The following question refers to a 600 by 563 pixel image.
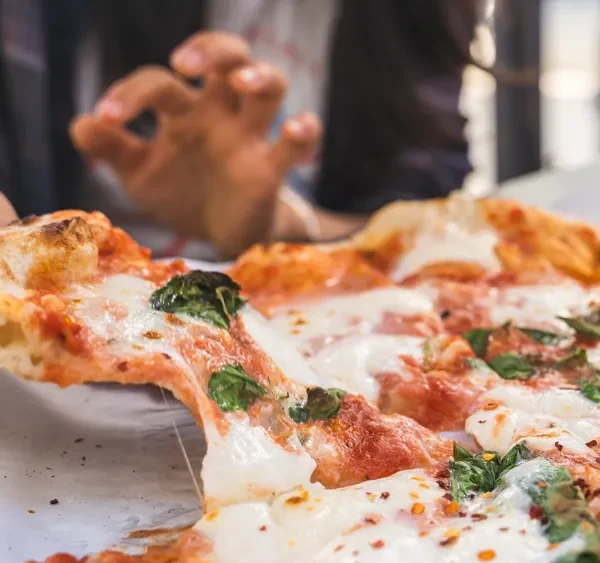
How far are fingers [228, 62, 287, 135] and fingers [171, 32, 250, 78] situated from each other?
28 mm

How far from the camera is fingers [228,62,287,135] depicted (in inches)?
56.8

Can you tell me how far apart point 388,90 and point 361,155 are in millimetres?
262

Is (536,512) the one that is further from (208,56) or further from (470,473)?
Result: (208,56)

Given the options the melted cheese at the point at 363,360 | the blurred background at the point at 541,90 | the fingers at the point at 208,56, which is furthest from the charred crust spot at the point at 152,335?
the blurred background at the point at 541,90

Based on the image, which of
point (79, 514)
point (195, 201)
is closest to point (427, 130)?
point (195, 201)

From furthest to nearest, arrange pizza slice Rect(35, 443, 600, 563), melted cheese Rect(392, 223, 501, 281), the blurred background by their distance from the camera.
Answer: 1. the blurred background
2. melted cheese Rect(392, 223, 501, 281)
3. pizza slice Rect(35, 443, 600, 563)

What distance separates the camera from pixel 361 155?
2658 millimetres

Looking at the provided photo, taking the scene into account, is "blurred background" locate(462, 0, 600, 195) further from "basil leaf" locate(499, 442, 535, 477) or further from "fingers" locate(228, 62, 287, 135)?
"basil leaf" locate(499, 442, 535, 477)

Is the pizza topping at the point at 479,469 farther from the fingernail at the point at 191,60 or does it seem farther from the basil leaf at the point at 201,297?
the fingernail at the point at 191,60

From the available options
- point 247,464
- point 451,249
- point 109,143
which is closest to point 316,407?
point 247,464

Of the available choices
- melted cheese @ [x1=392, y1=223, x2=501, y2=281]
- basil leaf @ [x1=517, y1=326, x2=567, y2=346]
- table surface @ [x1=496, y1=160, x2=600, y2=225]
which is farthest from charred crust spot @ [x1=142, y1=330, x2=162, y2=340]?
table surface @ [x1=496, y1=160, x2=600, y2=225]

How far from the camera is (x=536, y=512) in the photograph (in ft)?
1.87

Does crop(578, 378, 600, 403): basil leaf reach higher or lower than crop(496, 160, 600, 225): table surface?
lower

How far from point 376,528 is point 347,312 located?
1.62ft
